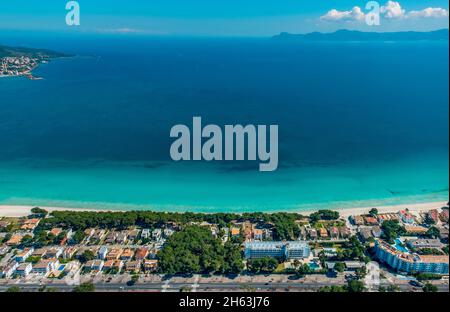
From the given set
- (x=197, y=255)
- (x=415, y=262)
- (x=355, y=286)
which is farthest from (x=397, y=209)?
(x=197, y=255)

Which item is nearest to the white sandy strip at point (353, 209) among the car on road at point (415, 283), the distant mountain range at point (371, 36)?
the car on road at point (415, 283)

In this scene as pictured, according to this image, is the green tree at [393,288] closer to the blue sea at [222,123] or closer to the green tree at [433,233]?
the green tree at [433,233]

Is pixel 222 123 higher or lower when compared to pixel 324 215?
higher

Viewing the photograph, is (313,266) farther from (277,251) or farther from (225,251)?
(225,251)

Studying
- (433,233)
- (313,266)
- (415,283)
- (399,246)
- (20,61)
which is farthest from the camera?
(20,61)

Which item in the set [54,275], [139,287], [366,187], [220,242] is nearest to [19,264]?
[54,275]

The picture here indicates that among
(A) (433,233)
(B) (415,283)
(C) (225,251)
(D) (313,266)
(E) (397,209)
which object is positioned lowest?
(B) (415,283)

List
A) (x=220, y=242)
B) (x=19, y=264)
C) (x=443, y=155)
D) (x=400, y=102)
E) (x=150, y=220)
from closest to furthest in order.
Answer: (x=19, y=264) → (x=220, y=242) → (x=150, y=220) → (x=443, y=155) → (x=400, y=102)

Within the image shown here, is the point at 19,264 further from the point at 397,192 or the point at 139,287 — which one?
the point at 397,192
